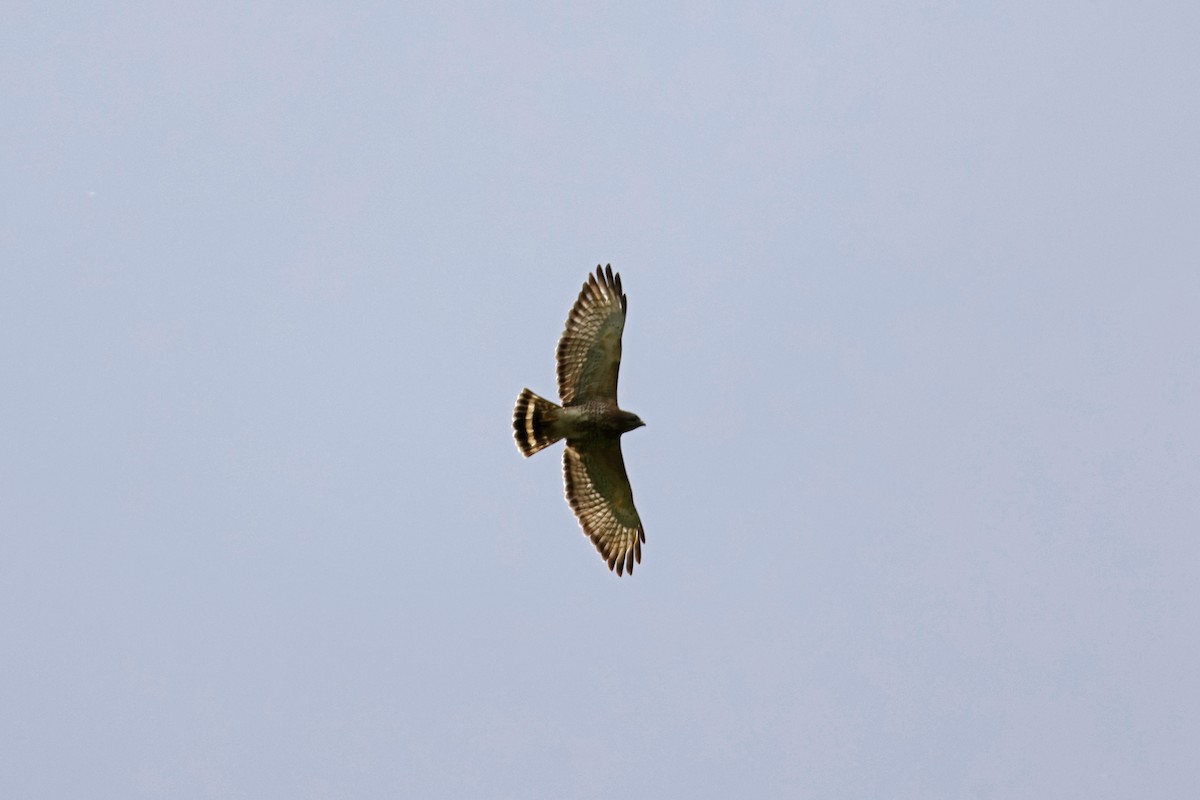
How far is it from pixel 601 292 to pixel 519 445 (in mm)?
2247

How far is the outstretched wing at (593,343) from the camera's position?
21859mm

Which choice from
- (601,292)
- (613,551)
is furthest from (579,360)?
(613,551)

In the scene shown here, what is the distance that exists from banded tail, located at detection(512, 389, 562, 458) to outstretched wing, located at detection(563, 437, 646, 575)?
894 millimetres

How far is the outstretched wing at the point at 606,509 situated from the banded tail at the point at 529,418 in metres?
0.89

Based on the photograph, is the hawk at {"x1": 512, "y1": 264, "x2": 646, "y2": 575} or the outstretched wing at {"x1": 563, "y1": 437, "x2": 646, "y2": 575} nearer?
the hawk at {"x1": 512, "y1": 264, "x2": 646, "y2": 575}

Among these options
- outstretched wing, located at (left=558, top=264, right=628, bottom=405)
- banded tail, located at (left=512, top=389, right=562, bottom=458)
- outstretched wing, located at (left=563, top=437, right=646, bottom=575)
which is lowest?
outstretched wing, located at (left=563, top=437, right=646, bottom=575)

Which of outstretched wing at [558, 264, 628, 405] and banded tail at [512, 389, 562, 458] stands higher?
outstretched wing at [558, 264, 628, 405]

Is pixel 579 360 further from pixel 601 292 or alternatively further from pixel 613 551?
pixel 613 551

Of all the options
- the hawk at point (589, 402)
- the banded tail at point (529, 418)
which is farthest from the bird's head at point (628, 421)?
the banded tail at point (529, 418)

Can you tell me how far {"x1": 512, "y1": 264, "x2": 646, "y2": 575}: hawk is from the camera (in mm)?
21906

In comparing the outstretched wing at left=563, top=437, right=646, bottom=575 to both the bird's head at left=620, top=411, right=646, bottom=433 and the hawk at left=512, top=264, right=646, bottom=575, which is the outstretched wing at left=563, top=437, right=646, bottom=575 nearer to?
the hawk at left=512, top=264, right=646, bottom=575

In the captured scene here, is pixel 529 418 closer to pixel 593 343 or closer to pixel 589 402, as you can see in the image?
pixel 589 402

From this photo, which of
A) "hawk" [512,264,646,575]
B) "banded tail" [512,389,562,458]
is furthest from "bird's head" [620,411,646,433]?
"banded tail" [512,389,562,458]

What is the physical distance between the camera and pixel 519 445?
22297 millimetres
